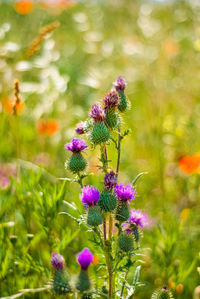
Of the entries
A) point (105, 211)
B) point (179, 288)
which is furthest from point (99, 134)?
point (179, 288)

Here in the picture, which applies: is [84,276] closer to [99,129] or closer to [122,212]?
[122,212]

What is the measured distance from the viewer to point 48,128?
3.61 metres

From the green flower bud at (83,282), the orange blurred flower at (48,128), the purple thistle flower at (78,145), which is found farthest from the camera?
the orange blurred flower at (48,128)

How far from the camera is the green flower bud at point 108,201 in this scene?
1409mm

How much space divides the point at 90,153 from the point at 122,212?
1738 millimetres

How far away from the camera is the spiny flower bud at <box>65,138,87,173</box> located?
1544mm

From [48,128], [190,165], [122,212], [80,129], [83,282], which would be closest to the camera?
[83,282]

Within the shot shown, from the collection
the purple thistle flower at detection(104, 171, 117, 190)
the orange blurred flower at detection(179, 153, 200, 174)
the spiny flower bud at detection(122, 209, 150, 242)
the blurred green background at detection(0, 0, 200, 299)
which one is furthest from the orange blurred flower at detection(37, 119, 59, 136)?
the purple thistle flower at detection(104, 171, 117, 190)

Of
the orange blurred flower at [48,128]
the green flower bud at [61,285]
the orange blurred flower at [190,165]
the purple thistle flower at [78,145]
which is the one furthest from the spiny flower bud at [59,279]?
the orange blurred flower at [48,128]

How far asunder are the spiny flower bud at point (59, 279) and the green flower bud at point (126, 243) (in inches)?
9.3

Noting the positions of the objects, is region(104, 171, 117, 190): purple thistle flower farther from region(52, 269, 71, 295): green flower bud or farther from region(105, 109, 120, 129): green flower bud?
region(52, 269, 71, 295): green flower bud

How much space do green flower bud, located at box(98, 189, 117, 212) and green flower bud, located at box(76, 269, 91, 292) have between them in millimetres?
250

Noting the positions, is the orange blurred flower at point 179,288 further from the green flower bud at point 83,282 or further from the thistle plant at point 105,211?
the green flower bud at point 83,282

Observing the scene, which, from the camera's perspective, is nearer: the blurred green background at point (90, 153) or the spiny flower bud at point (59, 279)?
the spiny flower bud at point (59, 279)
